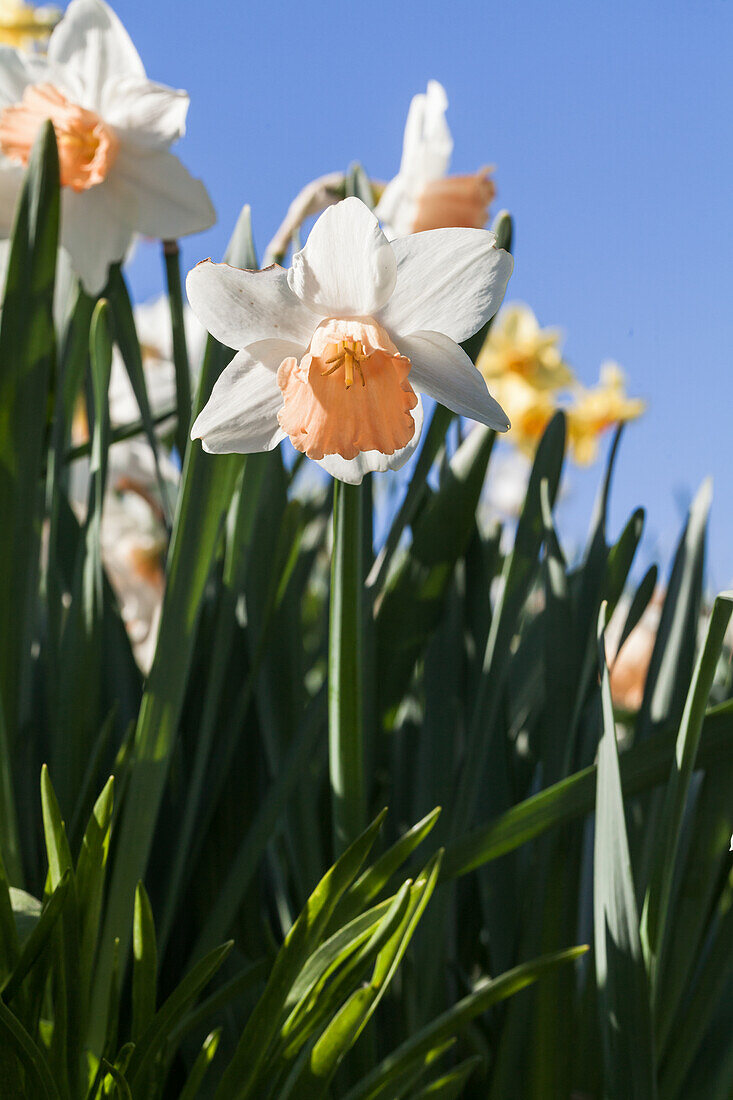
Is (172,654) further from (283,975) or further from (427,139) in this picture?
(427,139)

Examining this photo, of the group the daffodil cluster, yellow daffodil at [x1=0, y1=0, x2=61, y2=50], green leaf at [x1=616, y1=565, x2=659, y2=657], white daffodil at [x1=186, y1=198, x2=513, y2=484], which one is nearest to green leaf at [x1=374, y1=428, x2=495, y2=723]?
green leaf at [x1=616, y1=565, x2=659, y2=657]

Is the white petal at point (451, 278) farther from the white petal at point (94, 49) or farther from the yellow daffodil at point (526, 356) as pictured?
the yellow daffodil at point (526, 356)

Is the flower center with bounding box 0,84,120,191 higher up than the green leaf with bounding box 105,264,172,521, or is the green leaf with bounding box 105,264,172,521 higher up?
the flower center with bounding box 0,84,120,191

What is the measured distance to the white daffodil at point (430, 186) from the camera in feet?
2.68

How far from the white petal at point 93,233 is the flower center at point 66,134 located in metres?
0.01

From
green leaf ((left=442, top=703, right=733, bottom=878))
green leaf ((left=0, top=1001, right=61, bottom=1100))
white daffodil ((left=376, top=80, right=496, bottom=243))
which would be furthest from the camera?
white daffodil ((left=376, top=80, right=496, bottom=243))

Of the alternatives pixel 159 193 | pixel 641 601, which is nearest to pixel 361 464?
pixel 641 601

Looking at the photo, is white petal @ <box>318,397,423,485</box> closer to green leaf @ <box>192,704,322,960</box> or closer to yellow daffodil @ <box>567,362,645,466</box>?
green leaf @ <box>192,704,322,960</box>

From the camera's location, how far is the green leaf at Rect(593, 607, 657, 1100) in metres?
0.44

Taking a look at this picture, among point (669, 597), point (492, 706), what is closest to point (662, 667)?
point (669, 597)

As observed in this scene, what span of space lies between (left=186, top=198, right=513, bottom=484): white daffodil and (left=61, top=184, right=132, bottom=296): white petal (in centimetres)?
34

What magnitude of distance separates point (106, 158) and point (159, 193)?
47mm

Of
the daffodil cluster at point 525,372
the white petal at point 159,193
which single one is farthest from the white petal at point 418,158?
the daffodil cluster at point 525,372

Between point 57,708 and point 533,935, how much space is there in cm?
37
